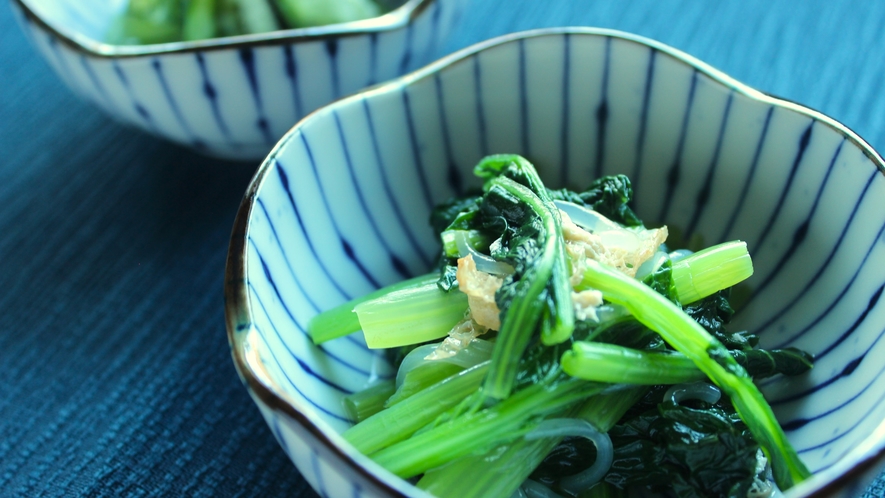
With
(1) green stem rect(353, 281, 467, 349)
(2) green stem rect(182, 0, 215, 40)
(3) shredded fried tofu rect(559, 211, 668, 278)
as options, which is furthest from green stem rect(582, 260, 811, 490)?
(2) green stem rect(182, 0, 215, 40)

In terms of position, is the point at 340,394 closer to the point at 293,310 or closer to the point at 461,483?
the point at 293,310

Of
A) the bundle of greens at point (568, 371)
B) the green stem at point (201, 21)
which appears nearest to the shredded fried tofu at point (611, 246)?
the bundle of greens at point (568, 371)

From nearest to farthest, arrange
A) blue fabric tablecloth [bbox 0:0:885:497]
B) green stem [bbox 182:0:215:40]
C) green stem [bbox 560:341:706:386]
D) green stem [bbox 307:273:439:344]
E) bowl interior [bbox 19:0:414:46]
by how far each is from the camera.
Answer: green stem [bbox 560:341:706:386]
green stem [bbox 307:273:439:344]
blue fabric tablecloth [bbox 0:0:885:497]
green stem [bbox 182:0:215:40]
bowl interior [bbox 19:0:414:46]

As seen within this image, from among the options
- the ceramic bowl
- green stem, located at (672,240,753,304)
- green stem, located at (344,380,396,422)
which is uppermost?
the ceramic bowl

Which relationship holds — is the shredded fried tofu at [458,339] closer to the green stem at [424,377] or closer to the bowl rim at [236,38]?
the green stem at [424,377]

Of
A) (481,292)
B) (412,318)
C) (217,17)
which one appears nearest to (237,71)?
(217,17)

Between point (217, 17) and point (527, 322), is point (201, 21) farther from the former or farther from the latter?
point (527, 322)

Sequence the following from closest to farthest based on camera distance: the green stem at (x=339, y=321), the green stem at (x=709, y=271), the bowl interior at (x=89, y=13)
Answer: the green stem at (x=709, y=271)
the green stem at (x=339, y=321)
the bowl interior at (x=89, y=13)

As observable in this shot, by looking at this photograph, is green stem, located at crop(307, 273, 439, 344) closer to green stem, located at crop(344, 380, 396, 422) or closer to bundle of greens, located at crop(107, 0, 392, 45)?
green stem, located at crop(344, 380, 396, 422)
